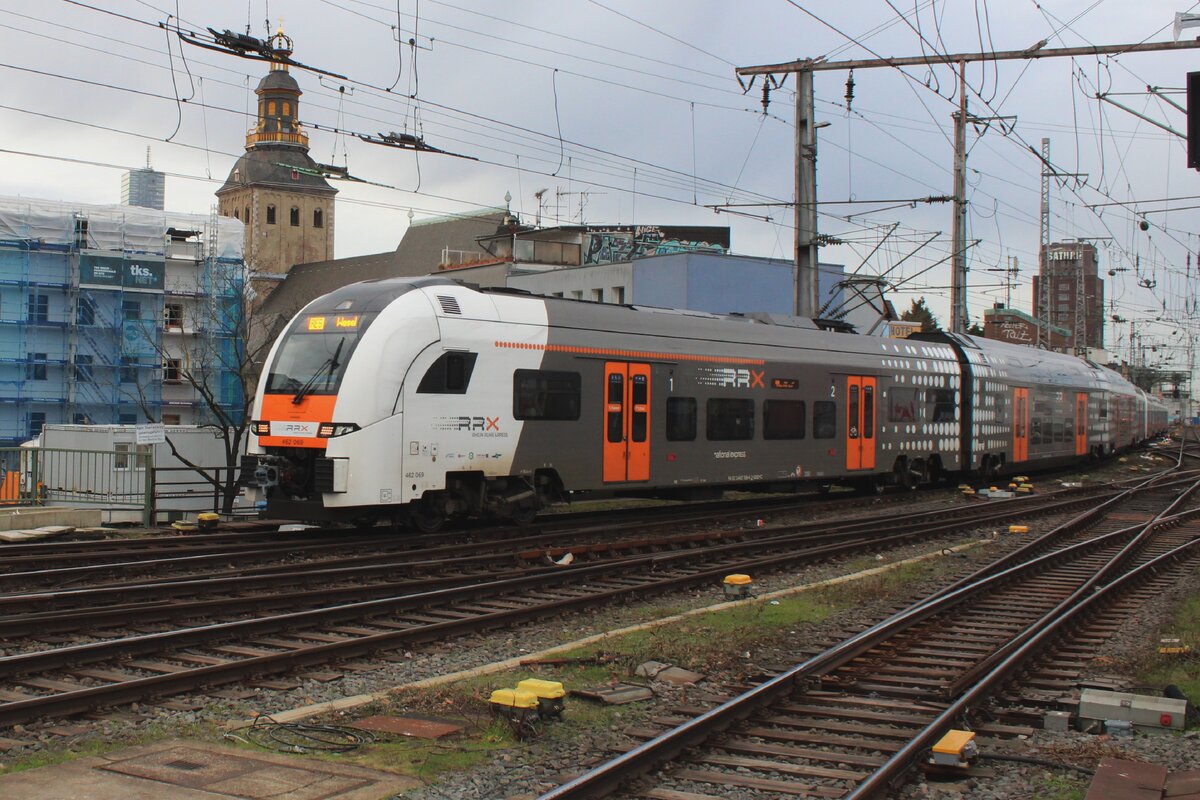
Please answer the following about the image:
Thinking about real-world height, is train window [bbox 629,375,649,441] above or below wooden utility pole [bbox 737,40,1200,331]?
below

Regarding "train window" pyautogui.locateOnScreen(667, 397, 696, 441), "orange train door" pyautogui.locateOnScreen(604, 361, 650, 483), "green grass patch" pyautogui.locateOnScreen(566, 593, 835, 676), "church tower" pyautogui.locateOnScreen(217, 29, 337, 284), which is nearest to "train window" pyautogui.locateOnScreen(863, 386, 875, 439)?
"train window" pyautogui.locateOnScreen(667, 397, 696, 441)

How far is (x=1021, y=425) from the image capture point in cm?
3228

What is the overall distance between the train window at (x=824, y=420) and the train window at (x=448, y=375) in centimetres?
917

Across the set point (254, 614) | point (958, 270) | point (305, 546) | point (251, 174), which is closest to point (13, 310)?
point (958, 270)

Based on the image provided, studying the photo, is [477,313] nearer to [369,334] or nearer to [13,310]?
[369,334]

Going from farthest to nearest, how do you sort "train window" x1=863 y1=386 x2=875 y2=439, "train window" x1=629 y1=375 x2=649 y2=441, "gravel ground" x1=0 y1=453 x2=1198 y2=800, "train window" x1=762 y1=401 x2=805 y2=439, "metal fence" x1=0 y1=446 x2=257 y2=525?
"train window" x1=863 y1=386 x2=875 y2=439, "train window" x1=762 y1=401 x2=805 y2=439, "metal fence" x1=0 y1=446 x2=257 y2=525, "train window" x1=629 y1=375 x2=649 y2=441, "gravel ground" x1=0 y1=453 x2=1198 y2=800

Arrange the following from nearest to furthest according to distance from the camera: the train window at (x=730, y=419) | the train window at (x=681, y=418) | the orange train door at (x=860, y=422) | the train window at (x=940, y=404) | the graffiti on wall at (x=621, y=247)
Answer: the train window at (x=681, y=418)
the train window at (x=730, y=419)
the orange train door at (x=860, y=422)
the train window at (x=940, y=404)
the graffiti on wall at (x=621, y=247)

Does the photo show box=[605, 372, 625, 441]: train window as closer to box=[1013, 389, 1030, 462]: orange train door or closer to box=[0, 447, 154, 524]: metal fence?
box=[0, 447, 154, 524]: metal fence

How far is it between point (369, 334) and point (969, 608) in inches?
310

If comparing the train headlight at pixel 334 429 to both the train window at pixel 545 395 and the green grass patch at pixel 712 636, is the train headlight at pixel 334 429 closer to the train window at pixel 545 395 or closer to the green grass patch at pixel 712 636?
the train window at pixel 545 395

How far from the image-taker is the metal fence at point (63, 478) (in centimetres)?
1986

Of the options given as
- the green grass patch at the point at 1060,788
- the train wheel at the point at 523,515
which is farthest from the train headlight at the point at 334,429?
the green grass patch at the point at 1060,788

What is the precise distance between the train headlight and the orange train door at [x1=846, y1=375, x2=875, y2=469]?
12236 mm

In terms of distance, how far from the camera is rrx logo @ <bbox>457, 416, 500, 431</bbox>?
15.9 metres
